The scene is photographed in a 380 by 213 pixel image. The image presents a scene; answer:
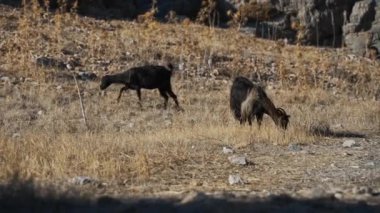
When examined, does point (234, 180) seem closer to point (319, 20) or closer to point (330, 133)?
point (330, 133)

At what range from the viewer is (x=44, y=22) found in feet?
81.6

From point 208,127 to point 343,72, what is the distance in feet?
37.3

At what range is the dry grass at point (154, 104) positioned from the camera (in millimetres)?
10008

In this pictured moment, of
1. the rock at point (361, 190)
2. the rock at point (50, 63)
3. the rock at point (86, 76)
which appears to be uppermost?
the rock at point (50, 63)

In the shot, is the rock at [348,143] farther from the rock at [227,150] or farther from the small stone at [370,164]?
the rock at [227,150]

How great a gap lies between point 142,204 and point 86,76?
44.7 feet

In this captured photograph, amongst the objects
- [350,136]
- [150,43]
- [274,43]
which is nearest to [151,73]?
[150,43]

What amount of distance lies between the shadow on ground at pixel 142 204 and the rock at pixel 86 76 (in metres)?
13.0

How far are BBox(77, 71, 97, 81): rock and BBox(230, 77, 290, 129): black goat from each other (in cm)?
576

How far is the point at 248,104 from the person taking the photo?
15195 mm

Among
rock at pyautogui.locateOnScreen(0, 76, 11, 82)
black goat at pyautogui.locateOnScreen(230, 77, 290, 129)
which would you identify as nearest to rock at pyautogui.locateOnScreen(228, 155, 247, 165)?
black goat at pyautogui.locateOnScreen(230, 77, 290, 129)

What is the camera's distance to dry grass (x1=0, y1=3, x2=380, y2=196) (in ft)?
32.8

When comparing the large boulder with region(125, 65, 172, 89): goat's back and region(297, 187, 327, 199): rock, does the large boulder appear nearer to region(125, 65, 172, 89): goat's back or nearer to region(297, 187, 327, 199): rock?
region(125, 65, 172, 89): goat's back

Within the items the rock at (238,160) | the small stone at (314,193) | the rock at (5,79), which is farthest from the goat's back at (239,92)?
the small stone at (314,193)
